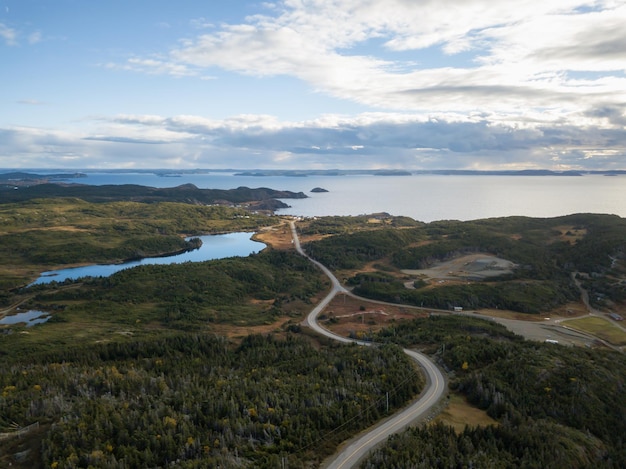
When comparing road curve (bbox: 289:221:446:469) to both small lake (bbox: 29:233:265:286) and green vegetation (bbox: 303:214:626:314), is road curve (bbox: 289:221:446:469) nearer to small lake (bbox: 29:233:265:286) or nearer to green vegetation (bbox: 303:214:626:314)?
green vegetation (bbox: 303:214:626:314)

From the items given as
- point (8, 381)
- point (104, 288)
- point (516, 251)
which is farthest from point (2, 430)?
point (516, 251)

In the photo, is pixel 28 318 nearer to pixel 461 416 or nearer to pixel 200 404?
pixel 200 404

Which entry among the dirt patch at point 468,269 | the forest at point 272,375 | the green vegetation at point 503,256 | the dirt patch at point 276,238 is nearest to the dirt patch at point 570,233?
the green vegetation at point 503,256

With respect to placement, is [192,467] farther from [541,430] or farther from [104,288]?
[104,288]

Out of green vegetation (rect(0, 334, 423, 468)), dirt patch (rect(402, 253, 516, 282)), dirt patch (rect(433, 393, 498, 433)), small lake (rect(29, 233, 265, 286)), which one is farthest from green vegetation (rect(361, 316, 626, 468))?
small lake (rect(29, 233, 265, 286))

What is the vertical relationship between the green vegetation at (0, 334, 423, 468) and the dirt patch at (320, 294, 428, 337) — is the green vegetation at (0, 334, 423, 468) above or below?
above

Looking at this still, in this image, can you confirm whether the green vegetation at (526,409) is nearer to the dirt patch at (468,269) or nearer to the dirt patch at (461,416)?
the dirt patch at (461,416)
